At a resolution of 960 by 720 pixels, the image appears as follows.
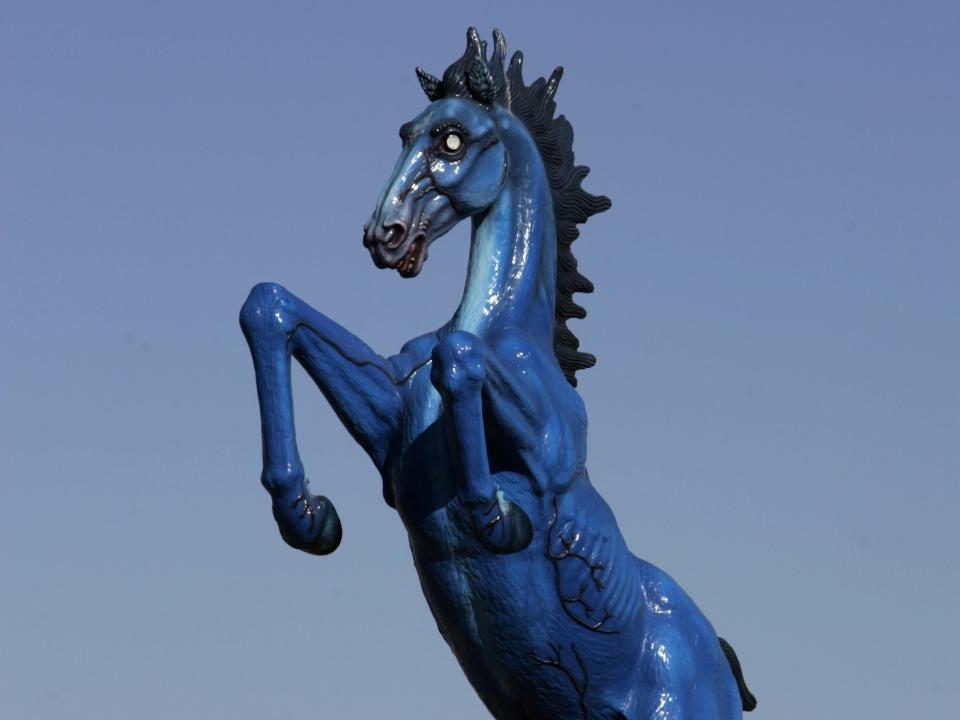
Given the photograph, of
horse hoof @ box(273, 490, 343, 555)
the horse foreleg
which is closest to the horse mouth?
the horse foreleg

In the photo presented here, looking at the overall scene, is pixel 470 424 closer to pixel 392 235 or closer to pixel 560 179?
pixel 392 235

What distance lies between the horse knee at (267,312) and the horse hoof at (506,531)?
3.22ft

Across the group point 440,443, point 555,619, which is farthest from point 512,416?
point 555,619

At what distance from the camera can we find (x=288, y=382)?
6961 mm

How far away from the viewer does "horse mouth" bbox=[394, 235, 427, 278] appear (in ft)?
24.0

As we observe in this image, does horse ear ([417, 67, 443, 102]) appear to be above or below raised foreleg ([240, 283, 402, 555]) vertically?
above

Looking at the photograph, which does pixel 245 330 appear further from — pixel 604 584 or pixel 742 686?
pixel 742 686

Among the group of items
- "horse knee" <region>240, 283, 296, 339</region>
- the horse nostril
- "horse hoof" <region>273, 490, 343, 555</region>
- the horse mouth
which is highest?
the horse nostril

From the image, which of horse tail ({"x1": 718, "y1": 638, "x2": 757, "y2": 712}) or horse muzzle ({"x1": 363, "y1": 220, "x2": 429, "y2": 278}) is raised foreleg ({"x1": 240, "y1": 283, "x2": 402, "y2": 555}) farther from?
horse tail ({"x1": 718, "y1": 638, "x2": 757, "y2": 712})

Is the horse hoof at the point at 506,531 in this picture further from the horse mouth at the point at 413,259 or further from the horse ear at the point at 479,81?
the horse ear at the point at 479,81

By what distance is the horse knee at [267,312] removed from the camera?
693cm

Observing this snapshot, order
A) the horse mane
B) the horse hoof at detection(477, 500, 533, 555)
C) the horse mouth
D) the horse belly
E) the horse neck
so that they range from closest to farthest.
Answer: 1. the horse hoof at detection(477, 500, 533, 555)
2. the horse belly
3. the horse mouth
4. the horse neck
5. the horse mane

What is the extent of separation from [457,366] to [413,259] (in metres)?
0.80

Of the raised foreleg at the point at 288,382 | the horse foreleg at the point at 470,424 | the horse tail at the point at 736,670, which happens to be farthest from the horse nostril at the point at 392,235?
the horse tail at the point at 736,670
